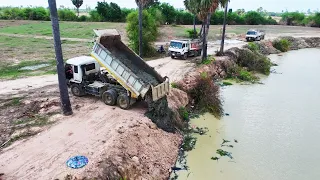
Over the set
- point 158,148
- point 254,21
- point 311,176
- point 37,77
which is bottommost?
point 311,176

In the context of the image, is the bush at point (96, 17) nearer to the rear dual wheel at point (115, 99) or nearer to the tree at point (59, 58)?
the rear dual wheel at point (115, 99)

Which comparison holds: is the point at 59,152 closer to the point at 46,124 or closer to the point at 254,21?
the point at 46,124

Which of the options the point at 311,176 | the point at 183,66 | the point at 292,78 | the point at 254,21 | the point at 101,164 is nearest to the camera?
the point at 101,164

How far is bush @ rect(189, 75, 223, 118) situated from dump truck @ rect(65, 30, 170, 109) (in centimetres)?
367

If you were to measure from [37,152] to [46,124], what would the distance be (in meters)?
2.58

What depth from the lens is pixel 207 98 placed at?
17594mm

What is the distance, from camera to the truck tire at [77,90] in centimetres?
1560

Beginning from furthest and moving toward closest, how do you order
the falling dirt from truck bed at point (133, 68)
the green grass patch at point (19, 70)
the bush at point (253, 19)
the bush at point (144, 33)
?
the bush at point (253, 19) < the bush at point (144, 33) < the green grass patch at point (19, 70) < the falling dirt from truck bed at point (133, 68)

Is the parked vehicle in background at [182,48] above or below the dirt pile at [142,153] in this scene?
above

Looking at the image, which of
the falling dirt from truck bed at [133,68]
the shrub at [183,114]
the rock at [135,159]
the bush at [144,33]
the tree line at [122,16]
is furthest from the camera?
the tree line at [122,16]

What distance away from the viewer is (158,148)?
1181cm

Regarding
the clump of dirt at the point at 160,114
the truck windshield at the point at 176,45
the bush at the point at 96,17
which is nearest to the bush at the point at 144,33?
the truck windshield at the point at 176,45

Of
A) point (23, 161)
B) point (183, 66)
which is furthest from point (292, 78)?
point (23, 161)

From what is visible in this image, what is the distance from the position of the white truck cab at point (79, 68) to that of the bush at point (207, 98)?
273 inches
